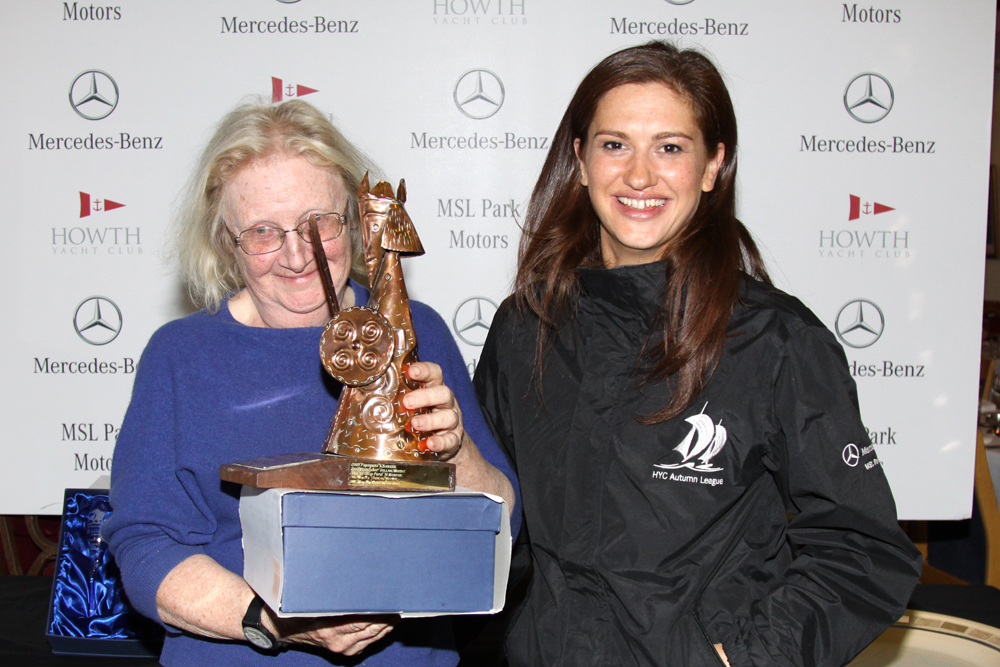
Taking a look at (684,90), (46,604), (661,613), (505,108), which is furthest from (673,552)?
(46,604)

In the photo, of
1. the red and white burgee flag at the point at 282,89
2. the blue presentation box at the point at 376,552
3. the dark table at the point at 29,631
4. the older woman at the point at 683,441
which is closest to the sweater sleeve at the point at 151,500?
the blue presentation box at the point at 376,552

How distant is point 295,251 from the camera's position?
136cm

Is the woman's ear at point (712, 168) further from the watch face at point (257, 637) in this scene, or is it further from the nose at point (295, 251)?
the watch face at point (257, 637)

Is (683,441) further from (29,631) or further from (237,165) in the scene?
(29,631)

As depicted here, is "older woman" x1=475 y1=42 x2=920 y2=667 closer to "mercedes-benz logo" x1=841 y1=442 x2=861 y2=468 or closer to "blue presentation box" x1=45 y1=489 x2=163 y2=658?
"mercedes-benz logo" x1=841 y1=442 x2=861 y2=468

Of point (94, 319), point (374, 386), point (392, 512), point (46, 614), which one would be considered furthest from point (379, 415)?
point (94, 319)

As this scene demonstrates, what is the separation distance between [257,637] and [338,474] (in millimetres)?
332

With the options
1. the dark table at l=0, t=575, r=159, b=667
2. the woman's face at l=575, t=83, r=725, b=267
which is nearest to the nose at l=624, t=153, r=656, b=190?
the woman's face at l=575, t=83, r=725, b=267

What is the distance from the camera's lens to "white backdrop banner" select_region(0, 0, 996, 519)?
285 centimetres

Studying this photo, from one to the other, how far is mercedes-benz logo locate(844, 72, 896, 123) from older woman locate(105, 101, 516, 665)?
7.10 ft

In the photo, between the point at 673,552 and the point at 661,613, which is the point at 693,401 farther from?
the point at 661,613

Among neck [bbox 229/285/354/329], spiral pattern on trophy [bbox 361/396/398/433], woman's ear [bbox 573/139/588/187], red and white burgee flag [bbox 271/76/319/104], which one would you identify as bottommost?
spiral pattern on trophy [bbox 361/396/398/433]

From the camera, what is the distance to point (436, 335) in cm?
157

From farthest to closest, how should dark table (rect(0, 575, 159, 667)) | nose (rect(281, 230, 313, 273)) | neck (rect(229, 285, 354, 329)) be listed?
dark table (rect(0, 575, 159, 667)) → neck (rect(229, 285, 354, 329)) → nose (rect(281, 230, 313, 273))
